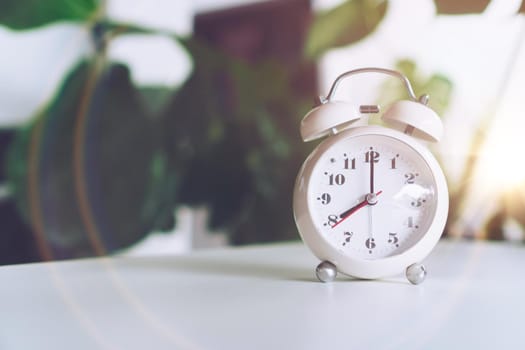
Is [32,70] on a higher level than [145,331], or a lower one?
higher

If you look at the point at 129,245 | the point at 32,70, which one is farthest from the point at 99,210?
the point at 32,70

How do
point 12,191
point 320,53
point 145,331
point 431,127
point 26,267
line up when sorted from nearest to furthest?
point 145,331
point 431,127
point 26,267
point 12,191
point 320,53

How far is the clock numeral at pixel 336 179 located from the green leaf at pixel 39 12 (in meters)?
1.00

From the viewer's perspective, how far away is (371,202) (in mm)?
763

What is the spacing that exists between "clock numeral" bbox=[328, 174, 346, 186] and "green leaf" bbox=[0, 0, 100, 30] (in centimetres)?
100

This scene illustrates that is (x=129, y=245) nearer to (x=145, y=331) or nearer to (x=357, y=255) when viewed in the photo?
(x=357, y=255)

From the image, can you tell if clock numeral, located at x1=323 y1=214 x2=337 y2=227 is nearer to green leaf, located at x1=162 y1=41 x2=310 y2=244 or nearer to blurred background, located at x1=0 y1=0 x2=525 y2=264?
blurred background, located at x1=0 y1=0 x2=525 y2=264

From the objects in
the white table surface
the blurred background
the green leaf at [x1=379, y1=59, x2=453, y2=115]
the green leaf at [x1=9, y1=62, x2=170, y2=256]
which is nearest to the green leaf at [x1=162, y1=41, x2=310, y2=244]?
the blurred background

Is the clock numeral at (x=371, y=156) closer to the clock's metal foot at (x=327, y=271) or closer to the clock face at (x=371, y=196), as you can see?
the clock face at (x=371, y=196)

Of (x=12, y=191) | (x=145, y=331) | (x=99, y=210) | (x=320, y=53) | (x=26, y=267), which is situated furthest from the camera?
(x=320, y=53)

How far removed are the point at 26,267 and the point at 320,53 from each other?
3.37 feet

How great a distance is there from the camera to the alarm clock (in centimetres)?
75

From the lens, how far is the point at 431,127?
2.46 ft

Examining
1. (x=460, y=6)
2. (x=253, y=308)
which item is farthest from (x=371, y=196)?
(x=460, y=6)
